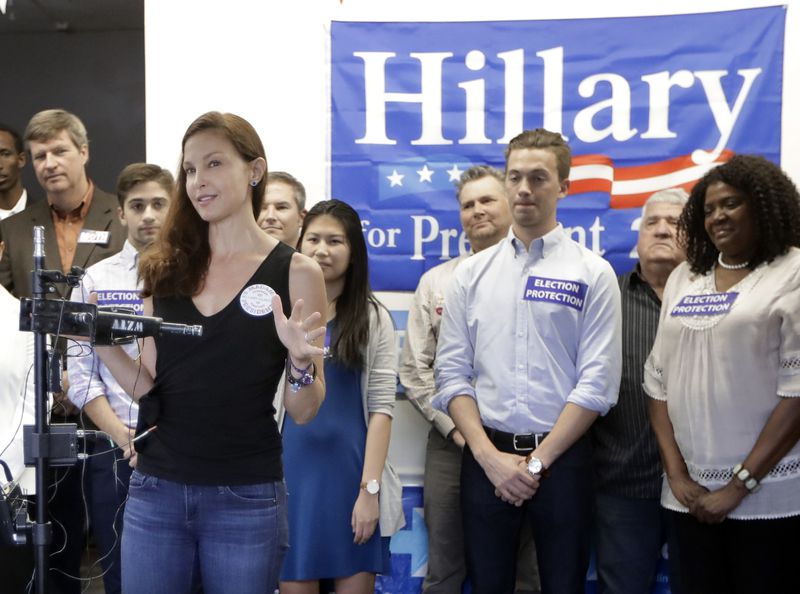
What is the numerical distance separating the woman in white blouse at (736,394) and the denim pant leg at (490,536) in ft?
1.72

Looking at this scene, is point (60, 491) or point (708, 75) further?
point (708, 75)

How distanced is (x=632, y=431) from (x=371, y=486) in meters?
1.00

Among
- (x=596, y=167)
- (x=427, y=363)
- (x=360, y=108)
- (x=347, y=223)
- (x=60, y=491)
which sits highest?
(x=360, y=108)

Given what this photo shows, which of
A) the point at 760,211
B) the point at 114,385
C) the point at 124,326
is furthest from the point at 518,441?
the point at 124,326

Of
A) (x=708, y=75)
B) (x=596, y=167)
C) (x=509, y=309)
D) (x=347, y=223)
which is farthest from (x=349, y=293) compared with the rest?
(x=708, y=75)

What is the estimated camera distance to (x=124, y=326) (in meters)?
1.65

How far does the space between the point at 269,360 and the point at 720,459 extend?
1548 millimetres

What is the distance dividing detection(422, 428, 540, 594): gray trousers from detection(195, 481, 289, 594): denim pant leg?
5.34ft

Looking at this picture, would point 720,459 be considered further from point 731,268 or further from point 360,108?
point 360,108

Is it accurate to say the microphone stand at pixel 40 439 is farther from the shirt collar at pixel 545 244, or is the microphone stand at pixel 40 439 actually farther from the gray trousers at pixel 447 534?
the gray trousers at pixel 447 534

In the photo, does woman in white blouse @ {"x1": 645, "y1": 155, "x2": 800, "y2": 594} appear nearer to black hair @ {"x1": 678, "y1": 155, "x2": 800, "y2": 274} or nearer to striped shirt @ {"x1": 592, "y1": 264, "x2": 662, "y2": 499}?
black hair @ {"x1": 678, "y1": 155, "x2": 800, "y2": 274}

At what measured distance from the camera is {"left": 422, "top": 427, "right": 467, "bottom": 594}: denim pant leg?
3275 millimetres

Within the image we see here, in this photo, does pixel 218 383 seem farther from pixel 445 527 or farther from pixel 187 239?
pixel 445 527

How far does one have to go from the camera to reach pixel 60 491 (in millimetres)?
2979
